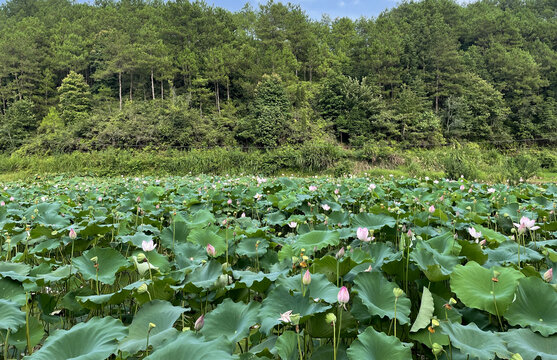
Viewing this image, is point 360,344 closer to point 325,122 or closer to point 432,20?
point 325,122

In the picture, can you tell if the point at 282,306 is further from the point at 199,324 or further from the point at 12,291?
the point at 12,291

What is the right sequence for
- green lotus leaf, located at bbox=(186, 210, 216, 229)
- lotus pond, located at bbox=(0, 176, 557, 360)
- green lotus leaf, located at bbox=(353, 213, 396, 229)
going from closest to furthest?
1. lotus pond, located at bbox=(0, 176, 557, 360)
2. green lotus leaf, located at bbox=(353, 213, 396, 229)
3. green lotus leaf, located at bbox=(186, 210, 216, 229)

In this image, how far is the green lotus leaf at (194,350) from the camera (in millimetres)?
593

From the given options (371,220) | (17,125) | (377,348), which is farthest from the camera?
(17,125)

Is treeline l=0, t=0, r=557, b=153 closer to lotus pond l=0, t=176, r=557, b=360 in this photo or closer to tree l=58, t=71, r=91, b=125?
tree l=58, t=71, r=91, b=125

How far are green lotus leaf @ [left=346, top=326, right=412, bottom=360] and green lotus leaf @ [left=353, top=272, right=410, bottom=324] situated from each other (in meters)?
0.12

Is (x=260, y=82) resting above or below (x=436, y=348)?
above

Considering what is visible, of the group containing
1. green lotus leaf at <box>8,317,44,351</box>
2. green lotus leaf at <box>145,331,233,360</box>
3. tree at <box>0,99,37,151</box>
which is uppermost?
tree at <box>0,99,37,151</box>

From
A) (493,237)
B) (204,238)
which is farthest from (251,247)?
(493,237)

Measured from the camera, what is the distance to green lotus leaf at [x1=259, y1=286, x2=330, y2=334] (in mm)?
807

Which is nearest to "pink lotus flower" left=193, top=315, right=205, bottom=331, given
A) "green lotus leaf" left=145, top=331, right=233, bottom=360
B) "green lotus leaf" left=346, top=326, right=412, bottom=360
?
"green lotus leaf" left=145, top=331, right=233, bottom=360

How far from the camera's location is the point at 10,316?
2.72ft

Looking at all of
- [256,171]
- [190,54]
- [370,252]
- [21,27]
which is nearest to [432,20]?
[190,54]

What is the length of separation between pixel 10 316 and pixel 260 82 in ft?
64.3
